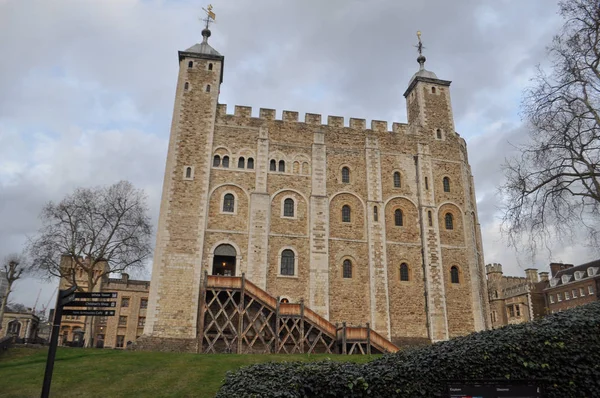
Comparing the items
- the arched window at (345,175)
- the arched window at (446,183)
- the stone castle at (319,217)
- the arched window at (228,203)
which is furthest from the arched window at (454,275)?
the arched window at (228,203)

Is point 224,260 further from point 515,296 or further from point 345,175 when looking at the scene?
point 515,296

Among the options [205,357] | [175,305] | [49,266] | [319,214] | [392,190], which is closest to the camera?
[205,357]

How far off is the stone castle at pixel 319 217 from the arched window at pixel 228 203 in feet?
0.20

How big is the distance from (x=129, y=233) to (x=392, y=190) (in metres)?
16.8

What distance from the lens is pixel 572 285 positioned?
1748 inches

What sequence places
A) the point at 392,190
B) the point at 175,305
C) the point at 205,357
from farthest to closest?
the point at 392,190 → the point at 175,305 → the point at 205,357

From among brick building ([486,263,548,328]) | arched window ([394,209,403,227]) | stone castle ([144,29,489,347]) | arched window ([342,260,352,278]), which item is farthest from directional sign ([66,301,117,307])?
brick building ([486,263,548,328])

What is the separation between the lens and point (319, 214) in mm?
28734

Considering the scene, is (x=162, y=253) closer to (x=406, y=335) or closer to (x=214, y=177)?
(x=214, y=177)

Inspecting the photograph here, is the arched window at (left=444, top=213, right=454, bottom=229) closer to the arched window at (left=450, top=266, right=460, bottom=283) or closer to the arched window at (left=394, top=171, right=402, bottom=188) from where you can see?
the arched window at (left=450, top=266, right=460, bottom=283)

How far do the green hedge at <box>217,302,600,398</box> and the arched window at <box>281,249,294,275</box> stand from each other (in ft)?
57.7

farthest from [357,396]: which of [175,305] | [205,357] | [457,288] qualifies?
[457,288]

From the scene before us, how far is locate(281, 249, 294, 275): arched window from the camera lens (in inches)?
1080

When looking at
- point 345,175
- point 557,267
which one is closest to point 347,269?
point 345,175
